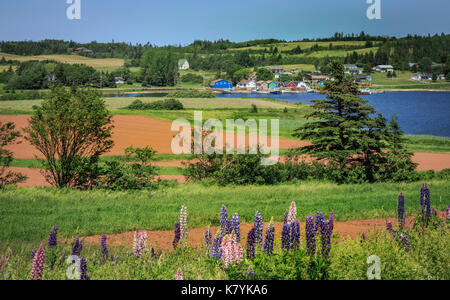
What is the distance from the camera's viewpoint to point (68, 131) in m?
21.3

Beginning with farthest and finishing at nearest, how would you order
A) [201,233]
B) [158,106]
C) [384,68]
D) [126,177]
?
[384,68], [158,106], [126,177], [201,233]

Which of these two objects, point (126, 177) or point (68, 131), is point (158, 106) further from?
point (126, 177)

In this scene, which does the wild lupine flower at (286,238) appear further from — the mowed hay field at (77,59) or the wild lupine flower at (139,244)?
the mowed hay field at (77,59)

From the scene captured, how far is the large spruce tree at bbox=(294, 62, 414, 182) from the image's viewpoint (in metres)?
26.0

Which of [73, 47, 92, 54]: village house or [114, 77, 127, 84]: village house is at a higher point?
[73, 47, 92, 54]: village house

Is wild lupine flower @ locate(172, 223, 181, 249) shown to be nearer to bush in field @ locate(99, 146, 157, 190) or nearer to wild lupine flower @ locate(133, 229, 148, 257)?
wild lupine flower @ locate(133, 229, 148, 257)

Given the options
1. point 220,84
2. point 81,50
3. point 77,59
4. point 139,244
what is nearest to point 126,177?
point 139,244

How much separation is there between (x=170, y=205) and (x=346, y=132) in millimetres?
14281

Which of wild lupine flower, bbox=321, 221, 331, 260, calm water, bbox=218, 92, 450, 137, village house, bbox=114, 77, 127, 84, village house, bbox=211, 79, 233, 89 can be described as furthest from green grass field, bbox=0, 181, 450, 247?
village house, bbox=211, 79, 233, 89

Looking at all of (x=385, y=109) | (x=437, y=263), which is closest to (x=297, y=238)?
(x=437, y=263)

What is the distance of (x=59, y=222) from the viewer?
1424 centimetres

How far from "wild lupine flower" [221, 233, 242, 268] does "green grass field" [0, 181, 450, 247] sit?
7329mm

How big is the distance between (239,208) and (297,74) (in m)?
161

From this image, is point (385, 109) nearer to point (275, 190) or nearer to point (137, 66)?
point (275, 190)
